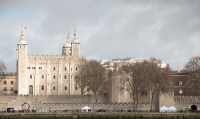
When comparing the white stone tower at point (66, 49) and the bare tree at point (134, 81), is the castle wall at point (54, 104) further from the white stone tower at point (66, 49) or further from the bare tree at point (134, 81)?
the white stone tower at point (66, 49)

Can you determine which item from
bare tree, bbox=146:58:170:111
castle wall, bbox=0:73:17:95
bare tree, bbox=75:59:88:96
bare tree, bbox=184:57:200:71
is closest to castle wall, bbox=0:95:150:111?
bare tree, bbox=146:58:170:111

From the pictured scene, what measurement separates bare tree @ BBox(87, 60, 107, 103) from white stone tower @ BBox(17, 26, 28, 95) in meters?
14.6

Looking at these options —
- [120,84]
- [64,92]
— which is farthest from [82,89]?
[120,84]

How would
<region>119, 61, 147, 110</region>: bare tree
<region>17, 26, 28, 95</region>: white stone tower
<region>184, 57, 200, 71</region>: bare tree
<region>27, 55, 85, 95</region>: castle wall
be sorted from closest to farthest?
1. <region>119, 61, 147, 110</region>: bare tree
2. <region>184, 57, 200, 71</region>: bare tree
3. <region>17, 26, 28, 95</region>: white stone tower
4. <region>27, 55, 85, 95</region>: castle wall

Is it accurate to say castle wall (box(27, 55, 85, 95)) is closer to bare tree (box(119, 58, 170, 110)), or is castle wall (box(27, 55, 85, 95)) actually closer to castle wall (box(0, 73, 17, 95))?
castle wall (box(0, 73, 17, 95))

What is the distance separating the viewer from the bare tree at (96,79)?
463 ft

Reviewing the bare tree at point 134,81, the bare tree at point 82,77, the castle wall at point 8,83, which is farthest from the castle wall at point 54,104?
the castle wall at point 8,83

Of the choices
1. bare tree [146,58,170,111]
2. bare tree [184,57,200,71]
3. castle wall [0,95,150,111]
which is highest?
bare tree [184,57,200,71]

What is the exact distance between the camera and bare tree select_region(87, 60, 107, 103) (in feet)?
Result: 463

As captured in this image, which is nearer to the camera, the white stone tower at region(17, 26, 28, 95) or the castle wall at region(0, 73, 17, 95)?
the white stone tower at region(17, 26, 28, 95)

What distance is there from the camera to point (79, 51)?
531 ft

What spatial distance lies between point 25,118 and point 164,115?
65.9 ft

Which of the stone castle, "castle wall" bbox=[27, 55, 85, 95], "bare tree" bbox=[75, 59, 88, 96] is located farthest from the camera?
"castle wall" bbox=[27, 55, 85, 95]

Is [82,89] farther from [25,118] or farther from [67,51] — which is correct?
[25,118]
